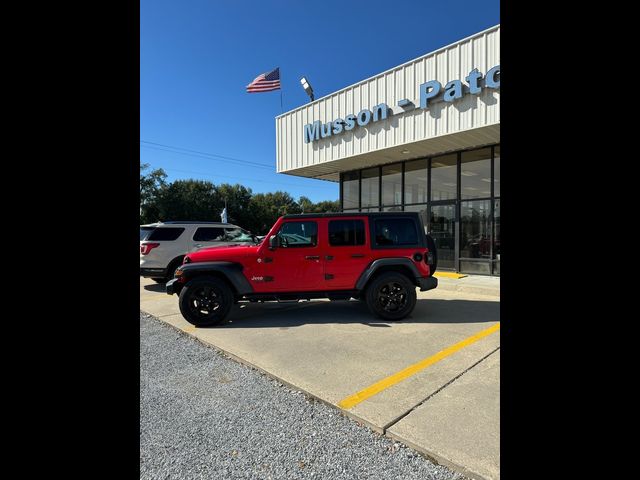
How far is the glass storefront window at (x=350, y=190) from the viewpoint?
46.8ft

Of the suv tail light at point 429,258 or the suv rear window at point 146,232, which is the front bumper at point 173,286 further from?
the suv tail light at point 429,258

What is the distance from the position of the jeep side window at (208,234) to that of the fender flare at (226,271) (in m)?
4.24

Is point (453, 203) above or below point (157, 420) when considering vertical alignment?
above

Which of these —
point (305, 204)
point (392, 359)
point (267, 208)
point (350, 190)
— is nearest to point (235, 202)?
point (267, 208)

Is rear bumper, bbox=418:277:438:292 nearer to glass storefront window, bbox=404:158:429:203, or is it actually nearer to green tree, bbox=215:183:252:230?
glass storefront window, bbox=404:158:429:203

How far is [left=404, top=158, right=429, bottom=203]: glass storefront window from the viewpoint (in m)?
12.3

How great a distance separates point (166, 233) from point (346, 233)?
570cm

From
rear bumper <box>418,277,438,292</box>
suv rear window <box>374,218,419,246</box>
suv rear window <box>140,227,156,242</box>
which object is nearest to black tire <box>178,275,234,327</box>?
suv rear window <box>374,218,419,246</box>

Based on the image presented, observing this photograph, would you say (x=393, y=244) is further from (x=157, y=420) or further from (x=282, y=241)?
(x=157, y=420)

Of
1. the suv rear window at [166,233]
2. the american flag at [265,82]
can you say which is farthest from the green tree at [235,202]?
the suv rear window at [166,233]

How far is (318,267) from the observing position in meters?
6.09
